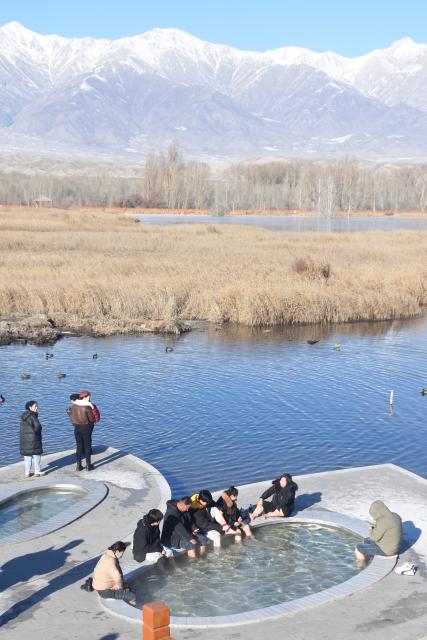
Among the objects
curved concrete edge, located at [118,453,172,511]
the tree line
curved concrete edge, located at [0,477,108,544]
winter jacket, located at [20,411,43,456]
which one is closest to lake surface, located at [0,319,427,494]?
curved concrete edge, located at [118,453,172,511]

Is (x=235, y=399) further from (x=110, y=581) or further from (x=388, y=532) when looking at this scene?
(x=110, y=581)

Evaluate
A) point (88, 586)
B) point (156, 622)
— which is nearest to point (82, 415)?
point (88, 586)

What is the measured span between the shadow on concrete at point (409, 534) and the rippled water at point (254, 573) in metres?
0.84

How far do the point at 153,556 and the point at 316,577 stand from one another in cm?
257

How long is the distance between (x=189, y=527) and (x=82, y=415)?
4285mm

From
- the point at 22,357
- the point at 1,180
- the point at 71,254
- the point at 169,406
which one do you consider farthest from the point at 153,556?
the point at 1,180

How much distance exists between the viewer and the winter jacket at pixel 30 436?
1692 centimetres

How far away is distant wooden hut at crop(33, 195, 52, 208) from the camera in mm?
157375

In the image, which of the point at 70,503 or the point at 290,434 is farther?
the point at 290,434

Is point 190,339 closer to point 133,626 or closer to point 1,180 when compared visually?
point 133,626

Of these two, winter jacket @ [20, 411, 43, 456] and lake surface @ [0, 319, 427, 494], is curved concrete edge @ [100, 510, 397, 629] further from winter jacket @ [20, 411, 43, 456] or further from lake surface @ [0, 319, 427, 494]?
lake surface @ [0, 319, 427, 494]

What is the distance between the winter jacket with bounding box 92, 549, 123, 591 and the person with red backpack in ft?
18.5

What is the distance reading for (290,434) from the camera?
22.0 meters

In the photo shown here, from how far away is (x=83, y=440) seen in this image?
17609 mm
